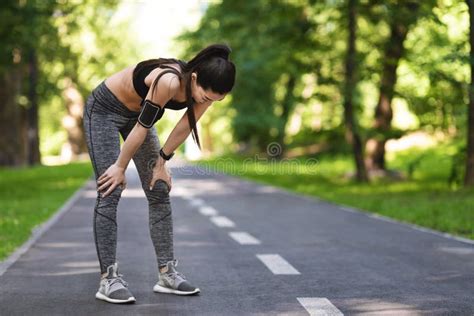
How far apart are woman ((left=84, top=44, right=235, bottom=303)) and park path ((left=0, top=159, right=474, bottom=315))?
24 cm

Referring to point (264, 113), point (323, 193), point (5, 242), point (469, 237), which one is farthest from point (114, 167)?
point (264, 113)

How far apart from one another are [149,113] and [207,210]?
7883mm

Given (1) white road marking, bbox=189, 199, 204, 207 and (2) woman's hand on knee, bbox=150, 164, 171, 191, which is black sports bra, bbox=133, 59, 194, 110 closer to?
(2) woman's hand on knee, bbox=150, 164, 171, 191

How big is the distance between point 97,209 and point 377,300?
1829 millimetres

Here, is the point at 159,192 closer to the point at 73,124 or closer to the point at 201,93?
the point at 201,93

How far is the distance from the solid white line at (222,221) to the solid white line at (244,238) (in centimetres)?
103

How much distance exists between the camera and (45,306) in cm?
491

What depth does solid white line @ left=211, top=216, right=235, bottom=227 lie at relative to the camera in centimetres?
1030

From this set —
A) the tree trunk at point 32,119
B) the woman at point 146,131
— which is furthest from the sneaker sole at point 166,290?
the tree trunk at point 32,119

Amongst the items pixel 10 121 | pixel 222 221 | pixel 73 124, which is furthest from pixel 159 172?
pixel 73 124

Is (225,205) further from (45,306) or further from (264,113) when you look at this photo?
(264,113)

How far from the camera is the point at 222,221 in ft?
35.2

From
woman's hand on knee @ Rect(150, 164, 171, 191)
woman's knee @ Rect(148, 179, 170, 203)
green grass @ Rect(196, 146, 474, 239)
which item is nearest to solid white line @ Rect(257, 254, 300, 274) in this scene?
woman's knee @ Rect(148, 179, 170, 203)

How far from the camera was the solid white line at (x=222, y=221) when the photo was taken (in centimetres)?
1030
